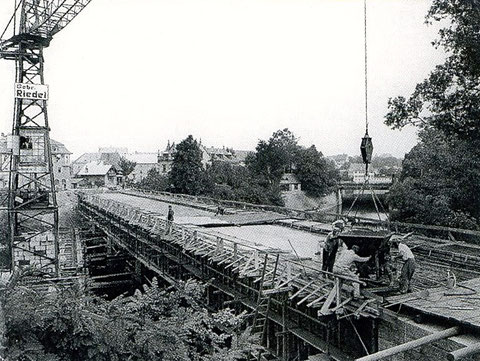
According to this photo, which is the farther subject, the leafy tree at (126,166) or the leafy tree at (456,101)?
the leafy tree at (126,166)

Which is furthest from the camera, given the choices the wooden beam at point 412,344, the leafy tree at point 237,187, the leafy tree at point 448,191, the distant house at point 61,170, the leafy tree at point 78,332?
the distant house at point 61,170

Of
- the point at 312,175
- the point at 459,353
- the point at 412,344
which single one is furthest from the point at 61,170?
the point at 459,353

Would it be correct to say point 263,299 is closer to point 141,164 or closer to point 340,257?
point 340,257

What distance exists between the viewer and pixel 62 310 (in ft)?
14.6

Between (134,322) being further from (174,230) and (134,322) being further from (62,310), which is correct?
(174,230)

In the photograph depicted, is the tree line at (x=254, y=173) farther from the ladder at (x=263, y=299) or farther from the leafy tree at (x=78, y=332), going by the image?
the leafy tree at (x=78, y=332)

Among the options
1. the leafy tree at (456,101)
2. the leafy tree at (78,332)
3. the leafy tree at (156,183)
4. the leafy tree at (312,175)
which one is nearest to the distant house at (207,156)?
the leafy tree at (156,183)

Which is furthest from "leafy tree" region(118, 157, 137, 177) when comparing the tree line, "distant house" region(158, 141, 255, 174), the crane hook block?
the crane hook block

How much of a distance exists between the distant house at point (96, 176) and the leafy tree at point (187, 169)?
42483 millimetres

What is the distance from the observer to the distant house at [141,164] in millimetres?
131988

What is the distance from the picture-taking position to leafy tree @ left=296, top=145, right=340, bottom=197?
92.8 m

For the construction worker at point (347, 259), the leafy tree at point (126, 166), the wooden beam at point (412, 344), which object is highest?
the leafy tree at point (126, 166)

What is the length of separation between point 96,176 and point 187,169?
49391 millimetres

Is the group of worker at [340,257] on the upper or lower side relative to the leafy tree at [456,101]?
lower
